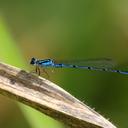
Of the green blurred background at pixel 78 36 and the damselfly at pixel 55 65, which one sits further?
the green blurred background at pixel 78 36

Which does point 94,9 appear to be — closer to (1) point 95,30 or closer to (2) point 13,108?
(1) point 95,30

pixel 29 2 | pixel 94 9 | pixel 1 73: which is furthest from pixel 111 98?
pixel 1 73

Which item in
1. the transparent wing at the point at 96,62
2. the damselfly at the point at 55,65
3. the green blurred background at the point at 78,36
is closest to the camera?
the damselfly at the point at 55,65

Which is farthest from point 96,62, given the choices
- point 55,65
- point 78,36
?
point 55,65

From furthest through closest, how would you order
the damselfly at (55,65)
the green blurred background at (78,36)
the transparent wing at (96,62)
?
the green blurred background at (78,36), the transparent wing at (96,62), the damselfly at (55,65)

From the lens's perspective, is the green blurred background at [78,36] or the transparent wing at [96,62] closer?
the transparent wing at [96,62]

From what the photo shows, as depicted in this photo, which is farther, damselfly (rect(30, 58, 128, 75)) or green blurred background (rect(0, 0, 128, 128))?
green blurred background (rect(0, 0, 128, 128))

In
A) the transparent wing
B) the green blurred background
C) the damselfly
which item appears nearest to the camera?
the damselfly

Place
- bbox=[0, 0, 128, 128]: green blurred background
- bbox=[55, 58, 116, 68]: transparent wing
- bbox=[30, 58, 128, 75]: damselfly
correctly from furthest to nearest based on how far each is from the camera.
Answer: bbox=[0, 0, 128, 128]: green blurred background → bbox=[55, 58, 116, 68]: transparent wing → bbox=[30, 58, 128, 75]: damselfly
